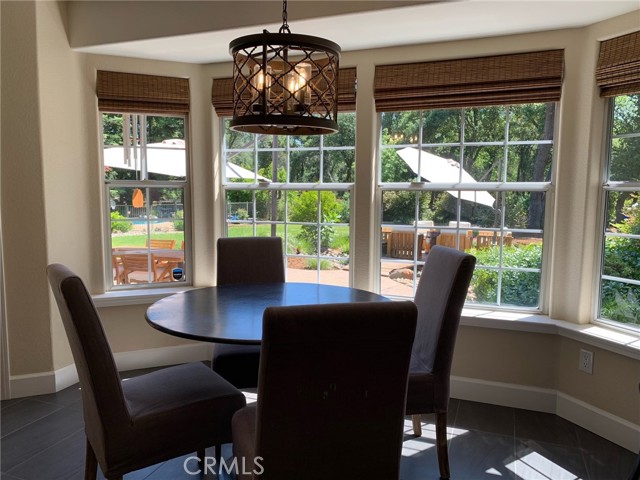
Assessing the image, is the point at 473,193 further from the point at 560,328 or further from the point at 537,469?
the point at 537,469

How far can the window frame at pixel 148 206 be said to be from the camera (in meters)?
3.46

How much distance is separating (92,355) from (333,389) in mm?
837

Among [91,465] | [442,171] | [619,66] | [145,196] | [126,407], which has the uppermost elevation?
[619,66]

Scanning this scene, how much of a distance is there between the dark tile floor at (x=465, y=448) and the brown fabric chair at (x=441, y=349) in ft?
0.90

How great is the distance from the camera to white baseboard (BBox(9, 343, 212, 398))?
119 inches

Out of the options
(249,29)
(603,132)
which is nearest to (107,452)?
(249,29)

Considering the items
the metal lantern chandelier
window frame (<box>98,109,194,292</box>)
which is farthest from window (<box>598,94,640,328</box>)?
window frame (<box>98,109,194,292</box>)

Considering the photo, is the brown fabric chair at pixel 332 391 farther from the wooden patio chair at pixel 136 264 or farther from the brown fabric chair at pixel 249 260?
the wooden patio chair at pixel 136 264

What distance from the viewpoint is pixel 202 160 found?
11.9 ft

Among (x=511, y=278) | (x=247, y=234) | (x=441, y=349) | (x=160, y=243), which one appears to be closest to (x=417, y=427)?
(x=441, y=349)

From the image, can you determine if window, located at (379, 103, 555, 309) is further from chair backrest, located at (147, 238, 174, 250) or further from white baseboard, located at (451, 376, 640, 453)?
chair backrest, located at (147, 238, 174, 250)

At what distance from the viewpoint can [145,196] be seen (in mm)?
3572

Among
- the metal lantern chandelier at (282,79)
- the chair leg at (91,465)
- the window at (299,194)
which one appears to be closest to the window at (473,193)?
the window at (299,194)

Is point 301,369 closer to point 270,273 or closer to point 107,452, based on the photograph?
point 107,452
